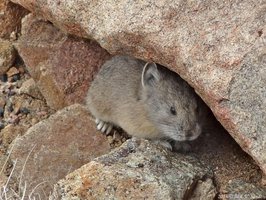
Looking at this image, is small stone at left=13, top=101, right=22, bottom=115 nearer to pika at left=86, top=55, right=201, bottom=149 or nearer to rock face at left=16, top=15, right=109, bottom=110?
rock face at left=16, top=15, right=109, bottom=110

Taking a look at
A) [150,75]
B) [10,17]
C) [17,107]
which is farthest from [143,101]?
[10,17]

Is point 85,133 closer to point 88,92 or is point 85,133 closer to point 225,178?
point 88,92

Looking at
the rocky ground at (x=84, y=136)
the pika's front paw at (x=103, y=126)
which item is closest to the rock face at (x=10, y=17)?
the rocky ground at (x=84, y=136)

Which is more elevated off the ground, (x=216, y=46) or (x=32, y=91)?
(x=216, y=46)

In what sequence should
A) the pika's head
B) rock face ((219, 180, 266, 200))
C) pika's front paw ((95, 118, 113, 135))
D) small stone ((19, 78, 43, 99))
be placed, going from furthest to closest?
small stone ((19, 78, 43, 99))
pika's front paw ((95, 118, 113, 135))
the pika's head
rock face ((219, 180, 266, 200))

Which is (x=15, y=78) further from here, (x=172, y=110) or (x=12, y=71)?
(x=172, y=110)

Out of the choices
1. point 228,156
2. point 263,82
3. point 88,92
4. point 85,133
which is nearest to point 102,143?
point 85,133

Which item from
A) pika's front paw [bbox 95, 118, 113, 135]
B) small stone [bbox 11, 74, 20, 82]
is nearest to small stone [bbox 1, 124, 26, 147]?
small stone [bbox 11, 74, 20, 82]
